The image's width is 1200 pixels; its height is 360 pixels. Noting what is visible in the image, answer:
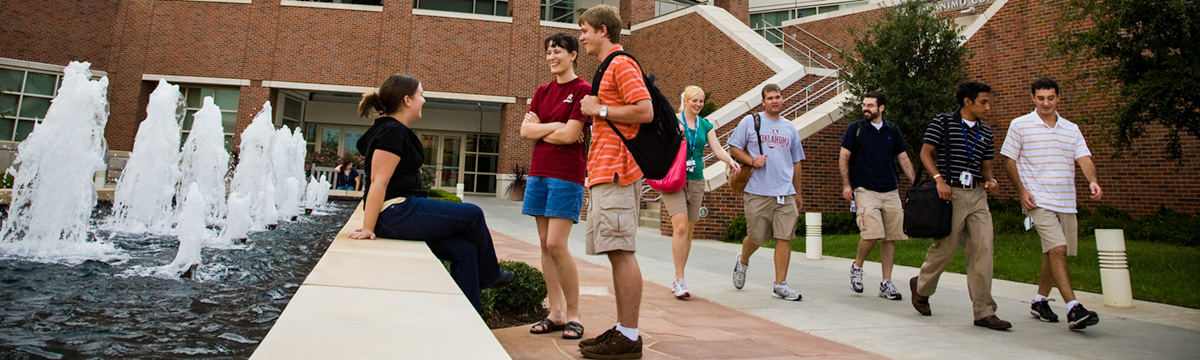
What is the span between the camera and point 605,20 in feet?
10.8

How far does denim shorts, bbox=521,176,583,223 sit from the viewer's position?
3.32 metres

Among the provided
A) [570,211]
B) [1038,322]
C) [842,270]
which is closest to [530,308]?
[570,211]

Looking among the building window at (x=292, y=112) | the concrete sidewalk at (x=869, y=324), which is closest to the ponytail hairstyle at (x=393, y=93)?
the concrete sidewalk at (x=869, y=324)

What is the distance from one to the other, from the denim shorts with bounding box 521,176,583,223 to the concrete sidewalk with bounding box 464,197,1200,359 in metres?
0.63

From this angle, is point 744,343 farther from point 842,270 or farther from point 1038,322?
point 842,270

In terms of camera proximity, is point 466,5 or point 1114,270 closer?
point 1114,270

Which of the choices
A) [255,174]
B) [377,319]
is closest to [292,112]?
[255,174]

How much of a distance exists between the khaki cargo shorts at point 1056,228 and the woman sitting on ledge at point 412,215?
11.9 feet

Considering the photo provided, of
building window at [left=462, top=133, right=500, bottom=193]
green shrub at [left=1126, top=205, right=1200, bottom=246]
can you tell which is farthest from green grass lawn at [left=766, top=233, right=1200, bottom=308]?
building window at [left=462, top=133, right=500, bottom=193]

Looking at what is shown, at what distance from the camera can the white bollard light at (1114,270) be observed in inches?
207

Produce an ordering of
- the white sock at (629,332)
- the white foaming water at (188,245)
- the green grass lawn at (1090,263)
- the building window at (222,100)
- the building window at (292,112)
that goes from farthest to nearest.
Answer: the building window at (292,112), the building window at (222,100), the green grass lawn at (1090,263), the white foaming water at (188,245), the white sock at (629,332)

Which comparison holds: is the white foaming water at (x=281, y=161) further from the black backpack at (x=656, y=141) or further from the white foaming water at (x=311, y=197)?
the black backpack at (x=656, y=141)

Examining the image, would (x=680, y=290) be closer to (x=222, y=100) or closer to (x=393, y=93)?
(x=393, y=93)

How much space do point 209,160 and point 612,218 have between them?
40.7ft
